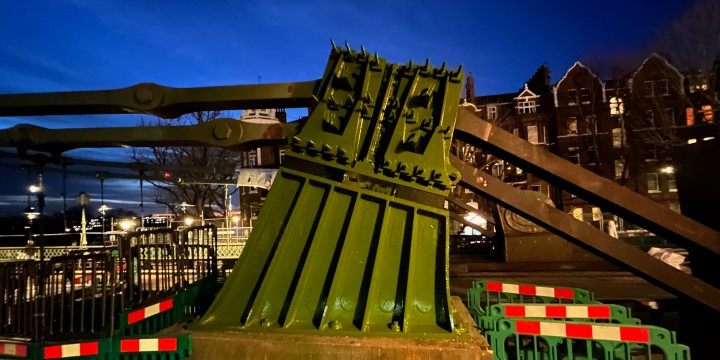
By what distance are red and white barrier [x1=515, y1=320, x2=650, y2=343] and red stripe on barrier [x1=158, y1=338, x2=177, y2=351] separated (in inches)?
132

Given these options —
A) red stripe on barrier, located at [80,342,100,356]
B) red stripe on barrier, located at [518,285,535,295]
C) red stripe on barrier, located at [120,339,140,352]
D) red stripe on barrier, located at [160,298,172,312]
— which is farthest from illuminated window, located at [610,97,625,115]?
red stripe on barrier, located at [80,342,100,356]

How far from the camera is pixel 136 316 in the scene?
14.5 ft

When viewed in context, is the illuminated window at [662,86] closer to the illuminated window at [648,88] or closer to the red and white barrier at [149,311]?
the illuminated window at [648,88]

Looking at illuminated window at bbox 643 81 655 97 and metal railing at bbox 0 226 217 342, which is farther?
illuminated window at bbox 643 81 655 97

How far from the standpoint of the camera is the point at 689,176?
16.5 ft

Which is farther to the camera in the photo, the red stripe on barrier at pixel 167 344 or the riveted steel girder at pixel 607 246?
the riveted steel girder at pixel 607 246

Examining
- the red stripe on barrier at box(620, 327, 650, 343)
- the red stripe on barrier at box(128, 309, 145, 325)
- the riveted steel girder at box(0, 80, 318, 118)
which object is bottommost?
the red stripe on barrier at box(620, 327, 650, 343)

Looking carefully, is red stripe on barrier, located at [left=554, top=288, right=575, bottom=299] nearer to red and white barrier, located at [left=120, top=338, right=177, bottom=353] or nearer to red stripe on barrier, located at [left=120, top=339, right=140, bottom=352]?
red and white barrier, located at [left=120, top=338, right=177, bottom=353]

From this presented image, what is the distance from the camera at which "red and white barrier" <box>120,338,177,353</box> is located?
3.72 meters

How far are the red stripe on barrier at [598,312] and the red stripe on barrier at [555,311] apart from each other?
28cm

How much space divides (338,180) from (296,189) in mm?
457

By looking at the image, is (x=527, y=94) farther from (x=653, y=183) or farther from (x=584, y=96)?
(x=653, y=183)

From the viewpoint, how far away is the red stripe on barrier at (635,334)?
378 centimetres

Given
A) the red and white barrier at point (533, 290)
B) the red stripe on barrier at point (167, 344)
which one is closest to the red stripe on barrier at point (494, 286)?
the red and white barrier at point (533, 290)
